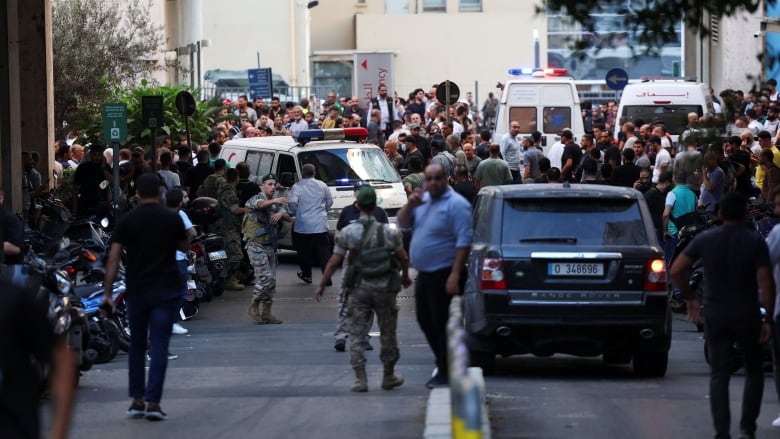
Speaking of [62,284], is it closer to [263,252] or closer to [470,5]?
[263,252]

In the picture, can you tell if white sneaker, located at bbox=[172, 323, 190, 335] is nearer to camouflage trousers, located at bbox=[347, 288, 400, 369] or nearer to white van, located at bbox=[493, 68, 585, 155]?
camouflage trousers, located at bbox=[347, 288, 400, 369]

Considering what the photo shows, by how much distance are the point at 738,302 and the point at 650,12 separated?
1.89m

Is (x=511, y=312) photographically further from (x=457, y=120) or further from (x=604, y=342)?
(x=457, y=120)

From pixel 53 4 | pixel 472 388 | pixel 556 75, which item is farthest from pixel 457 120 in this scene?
pixel 472 388

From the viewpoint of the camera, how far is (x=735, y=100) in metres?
10.1

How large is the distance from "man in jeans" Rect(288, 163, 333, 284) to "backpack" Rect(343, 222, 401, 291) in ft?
29.8

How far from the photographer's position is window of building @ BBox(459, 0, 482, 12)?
7588 cm

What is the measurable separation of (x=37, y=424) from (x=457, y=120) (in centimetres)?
3049

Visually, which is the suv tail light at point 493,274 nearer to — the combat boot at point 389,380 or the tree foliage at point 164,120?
the combat boot at point 389,380

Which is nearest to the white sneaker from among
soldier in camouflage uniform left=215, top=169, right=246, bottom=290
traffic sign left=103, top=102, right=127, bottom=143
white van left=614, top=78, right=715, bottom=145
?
soldier in camouflage uniform left=215, top=169, right=246, bottom=290

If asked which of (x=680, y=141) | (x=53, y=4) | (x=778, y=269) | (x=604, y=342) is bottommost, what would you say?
(x=604, y=342)

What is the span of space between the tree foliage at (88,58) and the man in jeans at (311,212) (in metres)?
→ 10.3

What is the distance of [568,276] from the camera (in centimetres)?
1217

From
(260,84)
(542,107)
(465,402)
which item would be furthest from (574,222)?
(260,84)
